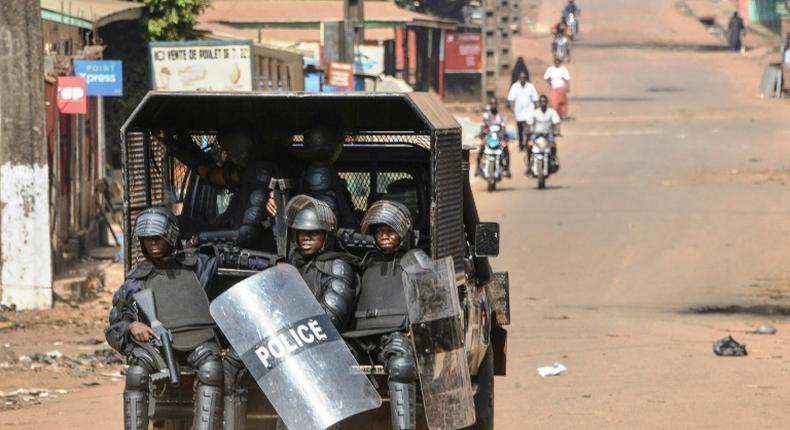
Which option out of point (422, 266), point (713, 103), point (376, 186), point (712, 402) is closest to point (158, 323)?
point (422, 266)

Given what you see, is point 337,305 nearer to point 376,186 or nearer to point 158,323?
point 158,323

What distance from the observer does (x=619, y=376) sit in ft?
42.2

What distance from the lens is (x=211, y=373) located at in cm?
760

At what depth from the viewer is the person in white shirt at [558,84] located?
134ft

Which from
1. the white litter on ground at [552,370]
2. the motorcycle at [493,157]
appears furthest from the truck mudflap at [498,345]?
the motorcycle at [493,157]

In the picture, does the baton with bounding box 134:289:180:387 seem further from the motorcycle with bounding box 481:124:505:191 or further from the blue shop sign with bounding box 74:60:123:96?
the motorcycle with bounding box 481:124:505:191

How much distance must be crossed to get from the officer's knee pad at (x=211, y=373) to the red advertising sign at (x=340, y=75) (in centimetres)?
2164

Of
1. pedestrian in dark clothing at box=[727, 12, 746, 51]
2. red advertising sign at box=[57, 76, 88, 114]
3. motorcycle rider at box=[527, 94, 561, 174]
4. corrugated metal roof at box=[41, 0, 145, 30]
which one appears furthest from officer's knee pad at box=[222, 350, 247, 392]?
pedestrian in dark clothing at box=[727, 12, 746, 51]

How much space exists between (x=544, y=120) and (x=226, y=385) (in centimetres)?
2104

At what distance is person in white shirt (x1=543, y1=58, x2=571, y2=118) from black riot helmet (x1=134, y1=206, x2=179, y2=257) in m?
33.5

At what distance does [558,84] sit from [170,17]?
643 inches

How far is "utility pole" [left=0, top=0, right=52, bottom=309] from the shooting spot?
1514 centimetres

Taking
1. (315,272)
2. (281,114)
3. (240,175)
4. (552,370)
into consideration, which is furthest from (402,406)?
(552,370)

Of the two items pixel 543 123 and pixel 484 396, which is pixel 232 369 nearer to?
pixel 484 396
